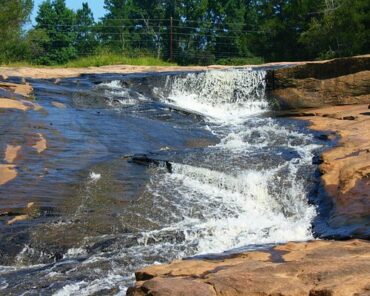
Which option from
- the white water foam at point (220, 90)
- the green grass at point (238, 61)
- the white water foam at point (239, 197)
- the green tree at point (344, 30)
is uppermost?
the green tree at point (344, 30)

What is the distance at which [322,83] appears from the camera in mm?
13195

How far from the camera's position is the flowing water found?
17.8 feet

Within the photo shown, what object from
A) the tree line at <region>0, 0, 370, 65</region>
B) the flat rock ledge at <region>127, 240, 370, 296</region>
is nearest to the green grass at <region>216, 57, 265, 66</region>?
the tree line at <region>0, 0, 370, 65</region>

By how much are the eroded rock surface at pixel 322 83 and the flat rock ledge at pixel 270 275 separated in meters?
8.99

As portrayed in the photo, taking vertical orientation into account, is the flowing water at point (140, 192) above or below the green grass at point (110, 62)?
below

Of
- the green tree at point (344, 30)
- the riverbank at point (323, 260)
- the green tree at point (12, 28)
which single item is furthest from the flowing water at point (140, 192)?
the green tree at point (12, 28)

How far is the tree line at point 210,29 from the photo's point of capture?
19.1 metres

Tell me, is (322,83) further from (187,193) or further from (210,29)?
(210,29)

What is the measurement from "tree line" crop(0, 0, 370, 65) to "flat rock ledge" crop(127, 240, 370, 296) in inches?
597

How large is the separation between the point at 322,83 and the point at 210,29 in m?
19.5

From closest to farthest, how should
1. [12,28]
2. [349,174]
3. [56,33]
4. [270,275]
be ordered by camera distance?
1. [270,275]
2. [349,174]
3. [12,28]
4. [56,33]

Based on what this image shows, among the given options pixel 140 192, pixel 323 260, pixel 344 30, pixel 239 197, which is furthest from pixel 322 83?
pixel 323 260

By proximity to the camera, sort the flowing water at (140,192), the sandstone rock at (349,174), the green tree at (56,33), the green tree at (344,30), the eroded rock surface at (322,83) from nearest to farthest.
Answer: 1. the flowing water at (140,192)
2. the sandstone rock at (349,174)
3. the eroded rock surface at (322,83)
4. the green tree at (344,30)
5. the green tree at (56,33)

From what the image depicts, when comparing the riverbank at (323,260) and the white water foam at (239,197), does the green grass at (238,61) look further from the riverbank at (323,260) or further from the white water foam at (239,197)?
the white water foam at (239,197)
